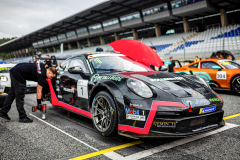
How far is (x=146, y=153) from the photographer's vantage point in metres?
2.33

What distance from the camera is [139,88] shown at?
251 centimetres

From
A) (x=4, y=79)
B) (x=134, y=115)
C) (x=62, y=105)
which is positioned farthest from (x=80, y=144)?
(x=4, y=79)

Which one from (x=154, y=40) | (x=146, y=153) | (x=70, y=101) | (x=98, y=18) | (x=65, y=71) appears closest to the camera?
(x=146, y=153)

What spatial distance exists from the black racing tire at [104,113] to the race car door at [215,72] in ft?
17.9

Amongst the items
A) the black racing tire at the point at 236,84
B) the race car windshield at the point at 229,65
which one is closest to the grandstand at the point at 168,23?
the race car windshield at the point at 229,65

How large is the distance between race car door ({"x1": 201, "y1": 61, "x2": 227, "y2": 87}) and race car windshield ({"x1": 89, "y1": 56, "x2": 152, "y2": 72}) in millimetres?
4446

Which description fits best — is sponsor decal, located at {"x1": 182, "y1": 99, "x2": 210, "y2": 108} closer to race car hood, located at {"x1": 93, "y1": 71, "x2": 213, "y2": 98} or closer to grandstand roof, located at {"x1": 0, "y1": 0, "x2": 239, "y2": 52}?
race car hood, located at {"x1": 93, "y1": 71, "x2": 213, "y2": 98}

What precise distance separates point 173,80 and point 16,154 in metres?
2.32

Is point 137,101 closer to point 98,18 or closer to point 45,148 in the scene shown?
point 45,148

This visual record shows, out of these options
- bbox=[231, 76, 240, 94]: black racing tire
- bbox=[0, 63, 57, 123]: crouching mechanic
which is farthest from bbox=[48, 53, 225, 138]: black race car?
bbox=[231, 76, 240, 94]: black racing tire

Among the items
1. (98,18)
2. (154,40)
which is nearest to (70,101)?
(154,40)

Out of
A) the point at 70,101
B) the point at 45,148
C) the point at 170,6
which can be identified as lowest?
the point at 45,148

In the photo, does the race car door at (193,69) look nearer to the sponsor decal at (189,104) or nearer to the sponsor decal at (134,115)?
the sponsor decal at (189,104)

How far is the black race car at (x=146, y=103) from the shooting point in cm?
228
